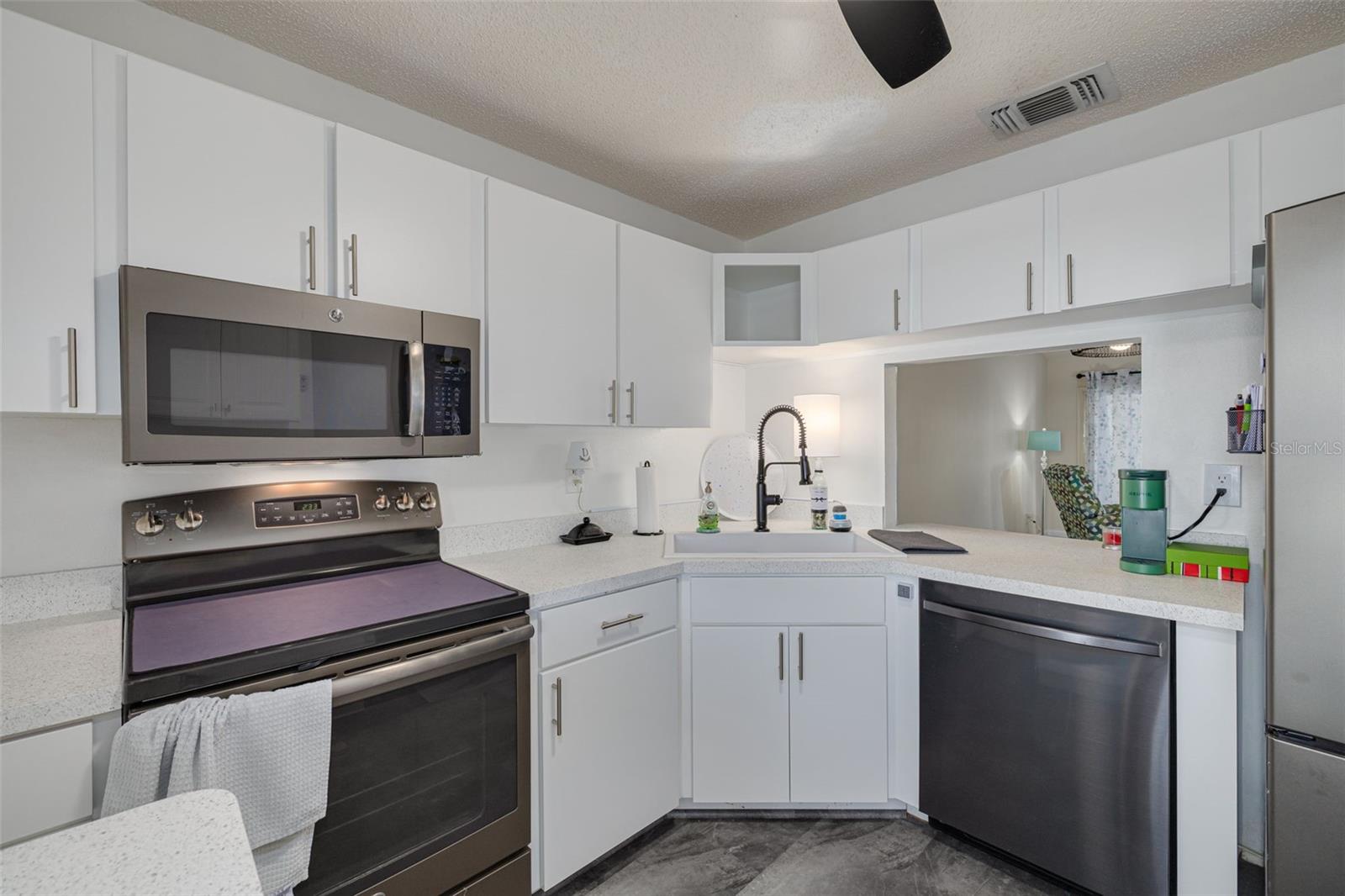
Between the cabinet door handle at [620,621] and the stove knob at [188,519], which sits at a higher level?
the stove knob at [188,519]

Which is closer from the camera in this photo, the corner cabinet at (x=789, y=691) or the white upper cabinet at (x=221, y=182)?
the white upper cabinet at (x=221, y=182)

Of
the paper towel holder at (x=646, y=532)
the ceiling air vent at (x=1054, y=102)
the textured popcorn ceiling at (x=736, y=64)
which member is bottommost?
the paper towel holder at (x=646, y=532)

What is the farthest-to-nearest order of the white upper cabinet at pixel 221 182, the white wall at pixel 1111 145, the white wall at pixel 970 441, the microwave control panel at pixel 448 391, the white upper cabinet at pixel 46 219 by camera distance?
1. the white wall at pixel 970 441
2. the white wall at pixel 1111 145
3. the microwave control panel at pixel 448 391
4. the white upper cabinet at pixel 221 182
5. the white upper cabinet at pixel 46 219

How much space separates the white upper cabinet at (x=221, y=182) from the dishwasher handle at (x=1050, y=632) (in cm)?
199

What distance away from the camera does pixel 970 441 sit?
2619mm

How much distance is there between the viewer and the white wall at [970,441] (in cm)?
241

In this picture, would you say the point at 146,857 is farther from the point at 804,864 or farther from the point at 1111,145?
the point at 1111,145

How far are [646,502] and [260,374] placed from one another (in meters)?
1.49

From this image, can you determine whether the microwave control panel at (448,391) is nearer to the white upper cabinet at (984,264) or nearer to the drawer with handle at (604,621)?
the drawer with handle at (604,621)

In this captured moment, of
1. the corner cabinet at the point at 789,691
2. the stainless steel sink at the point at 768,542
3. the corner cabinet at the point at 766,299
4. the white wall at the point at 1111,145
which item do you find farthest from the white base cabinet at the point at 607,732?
the white wall at the point at 1111,145

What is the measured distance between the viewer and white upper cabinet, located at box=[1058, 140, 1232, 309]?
169 cm

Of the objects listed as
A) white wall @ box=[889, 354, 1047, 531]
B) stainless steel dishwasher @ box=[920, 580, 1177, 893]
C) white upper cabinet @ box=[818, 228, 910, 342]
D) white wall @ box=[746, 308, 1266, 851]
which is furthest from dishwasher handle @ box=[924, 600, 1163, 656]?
white upper cabinet @ box=[818, 228, 910, 342]

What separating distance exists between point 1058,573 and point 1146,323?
94cm

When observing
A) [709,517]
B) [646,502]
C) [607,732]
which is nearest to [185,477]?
[607,732]
